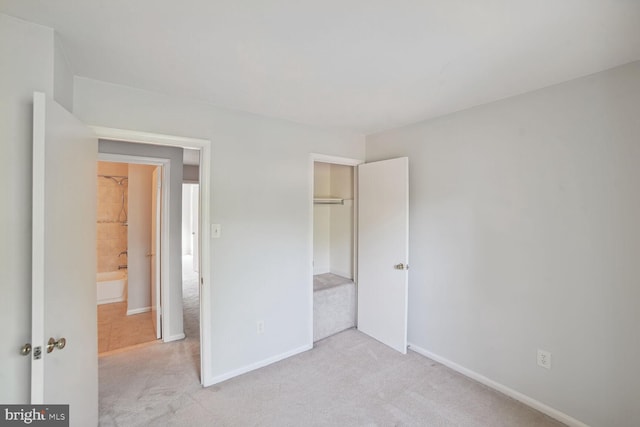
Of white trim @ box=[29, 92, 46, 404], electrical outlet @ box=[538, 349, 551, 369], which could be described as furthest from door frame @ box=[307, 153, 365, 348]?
white trim @ box=[29, 92, 46, 404]

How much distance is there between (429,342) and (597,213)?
182 centimetres

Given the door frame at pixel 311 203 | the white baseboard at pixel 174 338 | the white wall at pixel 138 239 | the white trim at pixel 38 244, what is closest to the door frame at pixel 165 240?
the white baseboard at pixel 174 338

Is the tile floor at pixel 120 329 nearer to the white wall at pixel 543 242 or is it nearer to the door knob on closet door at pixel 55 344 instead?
the door knob on closet door at pixel 55 344

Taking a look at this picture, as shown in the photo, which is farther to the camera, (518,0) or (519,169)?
(519,169)

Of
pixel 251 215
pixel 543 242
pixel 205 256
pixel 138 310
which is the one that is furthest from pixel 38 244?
pixel 138 310

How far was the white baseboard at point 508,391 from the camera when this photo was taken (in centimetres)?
197

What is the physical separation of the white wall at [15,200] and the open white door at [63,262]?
119 millimetres

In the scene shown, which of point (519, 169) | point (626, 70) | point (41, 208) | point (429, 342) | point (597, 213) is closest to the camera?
point (41, 208)

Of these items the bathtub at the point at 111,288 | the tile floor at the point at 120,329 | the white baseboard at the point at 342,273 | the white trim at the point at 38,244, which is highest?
the white trim at the point at 38,244

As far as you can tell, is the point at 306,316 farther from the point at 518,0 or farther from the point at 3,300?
the point at 518,0

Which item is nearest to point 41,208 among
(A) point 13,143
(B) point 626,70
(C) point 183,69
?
(A) point 13,143

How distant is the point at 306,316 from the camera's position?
3023 millimetres

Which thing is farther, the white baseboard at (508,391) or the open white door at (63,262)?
the white baseboard at (508,391)

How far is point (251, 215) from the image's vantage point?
263 centimetres
